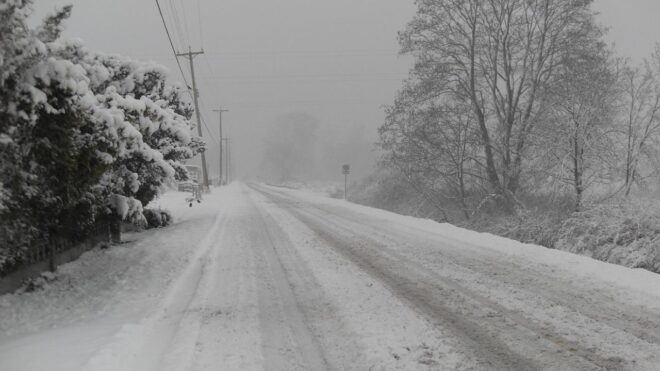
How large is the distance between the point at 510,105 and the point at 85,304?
57.7ft

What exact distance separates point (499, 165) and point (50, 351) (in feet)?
60.4

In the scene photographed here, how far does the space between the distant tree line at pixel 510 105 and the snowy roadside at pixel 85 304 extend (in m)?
12.3

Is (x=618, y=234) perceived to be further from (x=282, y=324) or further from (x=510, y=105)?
(x=510, y=105)

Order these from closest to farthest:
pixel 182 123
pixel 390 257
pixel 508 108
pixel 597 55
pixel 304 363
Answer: pixel 304 363, pixel 390 257, pixel 182 123, pixel 597 55, pixel 508 108

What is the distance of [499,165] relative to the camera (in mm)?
19891

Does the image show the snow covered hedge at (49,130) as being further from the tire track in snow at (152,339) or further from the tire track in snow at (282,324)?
the tire track in snow at (282,324)

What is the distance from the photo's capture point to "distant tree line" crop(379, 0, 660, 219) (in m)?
14.7

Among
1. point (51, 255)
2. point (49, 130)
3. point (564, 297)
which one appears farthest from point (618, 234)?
point (51, 255)

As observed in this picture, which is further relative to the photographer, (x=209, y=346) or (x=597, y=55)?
(x=597, y=55)

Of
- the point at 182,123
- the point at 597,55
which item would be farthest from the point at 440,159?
the point at 182,123

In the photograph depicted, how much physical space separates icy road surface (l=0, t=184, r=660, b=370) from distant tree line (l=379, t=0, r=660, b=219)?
24.6 ft

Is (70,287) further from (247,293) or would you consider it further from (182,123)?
(182,123)

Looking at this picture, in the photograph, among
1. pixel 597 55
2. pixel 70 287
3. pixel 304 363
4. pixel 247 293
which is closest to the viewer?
pixel 304 363

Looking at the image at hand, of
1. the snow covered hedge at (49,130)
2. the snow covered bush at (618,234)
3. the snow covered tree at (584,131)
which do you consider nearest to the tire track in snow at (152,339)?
the snow covered hedge at (49,130)
